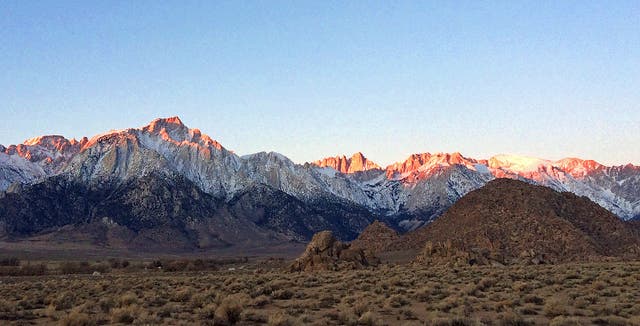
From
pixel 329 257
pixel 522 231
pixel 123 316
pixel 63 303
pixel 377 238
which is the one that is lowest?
pixel 123 316

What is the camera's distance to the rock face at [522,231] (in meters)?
87.8

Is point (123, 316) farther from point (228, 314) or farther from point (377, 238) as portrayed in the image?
point (377, 238)

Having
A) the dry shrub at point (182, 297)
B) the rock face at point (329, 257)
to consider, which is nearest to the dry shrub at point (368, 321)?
the dry shrub at point (182, 297)

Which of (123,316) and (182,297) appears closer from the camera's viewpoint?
(123,316)

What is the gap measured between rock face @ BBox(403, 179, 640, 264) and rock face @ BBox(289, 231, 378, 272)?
28.6 feet

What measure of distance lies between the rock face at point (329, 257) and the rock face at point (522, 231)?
28.6 feet

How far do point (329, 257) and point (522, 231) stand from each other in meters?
38.9

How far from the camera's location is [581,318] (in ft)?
84.3

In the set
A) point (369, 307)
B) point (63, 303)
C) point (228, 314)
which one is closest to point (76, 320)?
point (228, 314)

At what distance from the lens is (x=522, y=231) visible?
10544 centimetres

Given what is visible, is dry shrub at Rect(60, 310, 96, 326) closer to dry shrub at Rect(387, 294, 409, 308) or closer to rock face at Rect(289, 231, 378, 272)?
dry shrub at Rect(387, 294, 409, 308)

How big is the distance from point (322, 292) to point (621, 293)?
1689 centimetres

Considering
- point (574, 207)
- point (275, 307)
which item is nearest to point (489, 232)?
point (574, 207)

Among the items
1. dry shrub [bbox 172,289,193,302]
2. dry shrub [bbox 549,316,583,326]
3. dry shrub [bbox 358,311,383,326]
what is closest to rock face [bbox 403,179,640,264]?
dry shrub [bbox 172,289,193,302]
